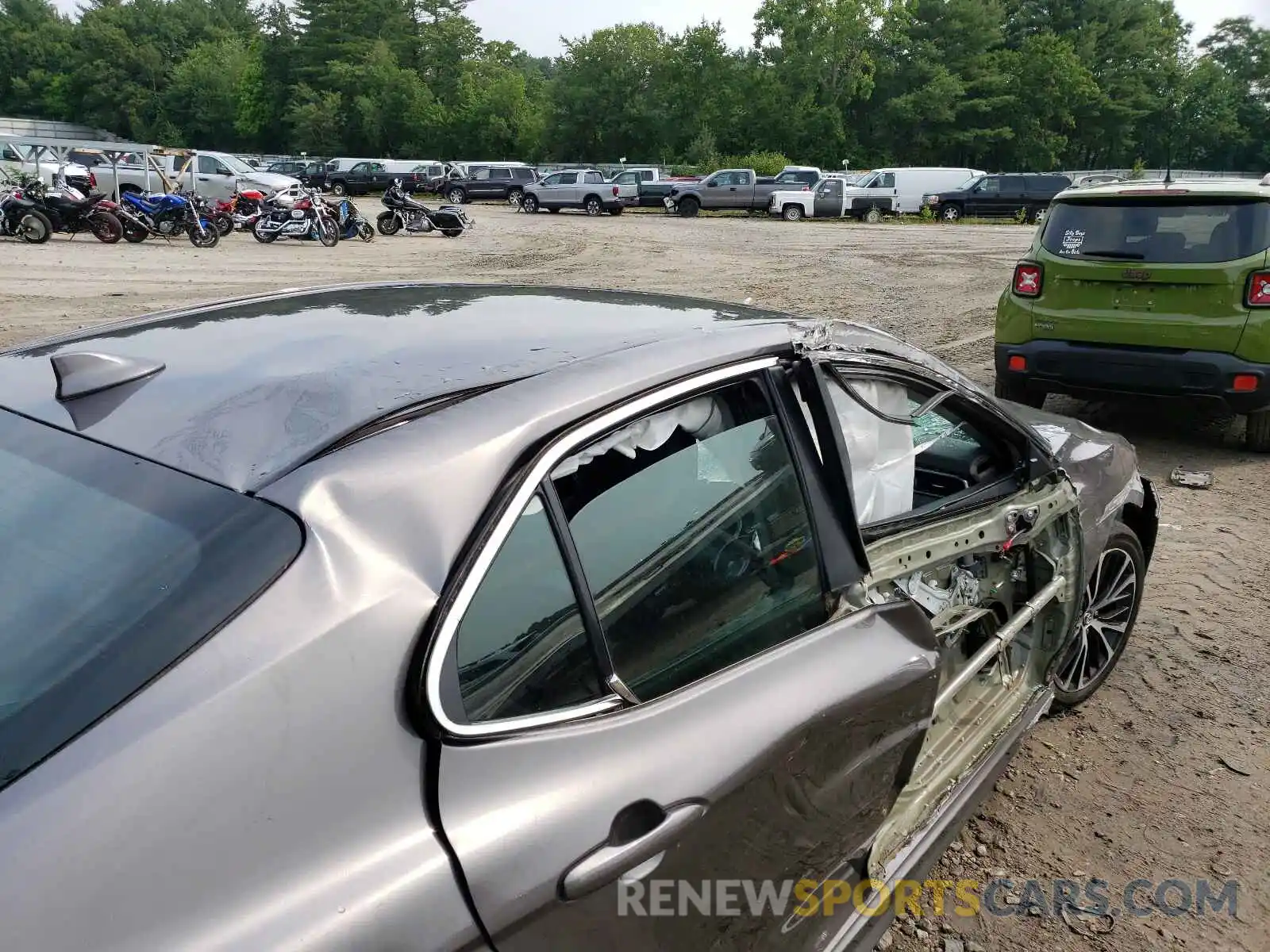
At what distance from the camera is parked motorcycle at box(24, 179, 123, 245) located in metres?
18.1

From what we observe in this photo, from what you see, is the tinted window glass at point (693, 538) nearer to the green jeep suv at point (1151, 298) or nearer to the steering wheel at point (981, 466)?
the steering wheel at point (981, 466)

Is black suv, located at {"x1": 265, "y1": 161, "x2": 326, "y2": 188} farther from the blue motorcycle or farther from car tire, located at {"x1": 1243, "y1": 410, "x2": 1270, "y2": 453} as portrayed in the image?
car tire, located at {"x1": 1243, "y1": 410, "x2": 1270, "y2": 453}

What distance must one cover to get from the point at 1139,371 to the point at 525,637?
5.90m

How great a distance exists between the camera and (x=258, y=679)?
3.92 feet

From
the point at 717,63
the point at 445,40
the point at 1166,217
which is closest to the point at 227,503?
the point at 1166,217

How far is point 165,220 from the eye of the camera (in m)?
19.2

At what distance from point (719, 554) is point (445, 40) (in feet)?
261

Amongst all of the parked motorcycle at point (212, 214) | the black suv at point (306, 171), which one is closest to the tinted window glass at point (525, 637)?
the parked motorcycle at point (212, 214)

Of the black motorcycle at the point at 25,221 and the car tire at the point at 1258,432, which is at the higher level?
the black motorcycle at the point at 25,221

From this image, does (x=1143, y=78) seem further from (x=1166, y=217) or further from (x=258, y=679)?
(x=258, y=679)

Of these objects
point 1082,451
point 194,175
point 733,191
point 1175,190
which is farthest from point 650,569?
point 733,191

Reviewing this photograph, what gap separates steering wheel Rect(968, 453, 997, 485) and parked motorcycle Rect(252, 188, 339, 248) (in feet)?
63.0

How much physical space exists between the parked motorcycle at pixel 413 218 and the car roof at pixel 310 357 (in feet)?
70.9

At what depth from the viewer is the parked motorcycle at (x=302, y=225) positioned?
19.9m
